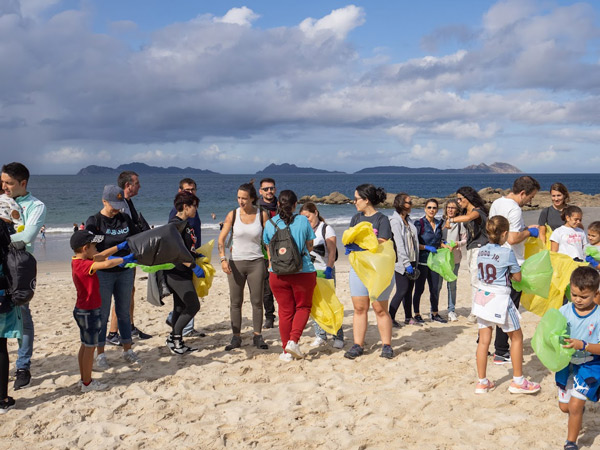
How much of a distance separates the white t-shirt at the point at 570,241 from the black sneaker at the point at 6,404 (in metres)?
5.83

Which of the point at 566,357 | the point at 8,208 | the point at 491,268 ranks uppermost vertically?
the point at 8,208

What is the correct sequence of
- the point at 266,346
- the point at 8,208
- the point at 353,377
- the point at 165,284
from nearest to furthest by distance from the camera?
the point at 8,208
the point at 353,377
the point at 165,284
the point at 266,346

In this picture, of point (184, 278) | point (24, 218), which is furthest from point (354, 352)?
point (24, 218)

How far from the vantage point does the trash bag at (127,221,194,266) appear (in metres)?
4.84

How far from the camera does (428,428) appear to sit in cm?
403

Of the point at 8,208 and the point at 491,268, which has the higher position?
the point at 8,208

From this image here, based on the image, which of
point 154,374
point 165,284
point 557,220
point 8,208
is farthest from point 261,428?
point 557,220

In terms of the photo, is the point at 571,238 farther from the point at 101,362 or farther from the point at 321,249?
the point at 101,362

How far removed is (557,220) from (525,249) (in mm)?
777

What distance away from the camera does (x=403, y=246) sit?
6422mm

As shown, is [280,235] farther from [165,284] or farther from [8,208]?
[8,208]

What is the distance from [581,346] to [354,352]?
2.76m

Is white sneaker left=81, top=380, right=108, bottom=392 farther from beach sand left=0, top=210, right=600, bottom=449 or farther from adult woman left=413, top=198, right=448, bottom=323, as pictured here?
adult woman left=413, top=198, right=448, bottom=323

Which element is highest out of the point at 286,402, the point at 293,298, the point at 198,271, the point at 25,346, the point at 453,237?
the point at 453,237
